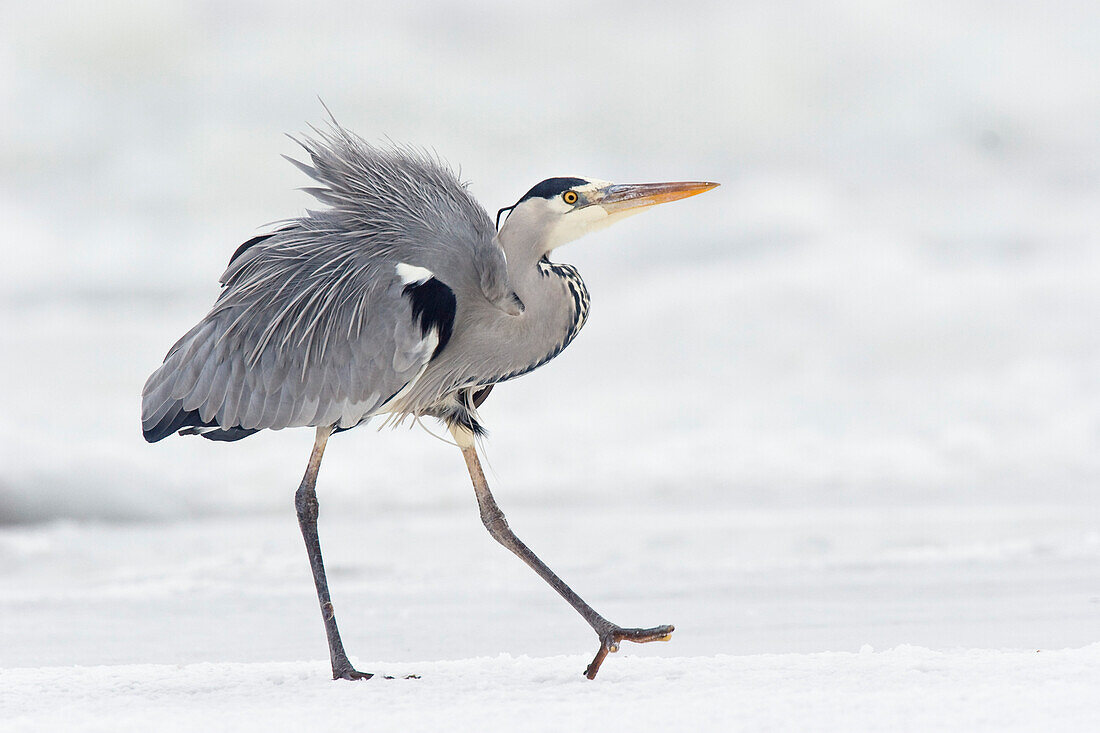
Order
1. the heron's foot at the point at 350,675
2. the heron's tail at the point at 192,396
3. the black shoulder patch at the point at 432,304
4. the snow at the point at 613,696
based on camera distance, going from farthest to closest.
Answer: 1. the heron's tail at the point at 192,396
2. the black shoulder patch at the point at 432,304
3. the heron's foot at the point at 350,675
4. the snow at the point at 613,696

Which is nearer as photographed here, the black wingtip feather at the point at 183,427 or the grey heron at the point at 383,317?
the grey heron at the point at 383,317

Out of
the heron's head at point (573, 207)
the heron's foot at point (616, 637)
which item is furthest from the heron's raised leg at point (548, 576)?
the heron's head at point (573, 207)

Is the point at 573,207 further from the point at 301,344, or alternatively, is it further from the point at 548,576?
the point at 548,576

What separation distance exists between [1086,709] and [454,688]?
1956mm

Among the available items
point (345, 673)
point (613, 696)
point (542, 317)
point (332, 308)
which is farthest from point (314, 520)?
point (613, 696)

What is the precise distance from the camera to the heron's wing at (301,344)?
169 inches

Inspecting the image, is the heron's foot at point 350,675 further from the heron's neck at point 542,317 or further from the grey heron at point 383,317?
the heron's neck at point 542,317

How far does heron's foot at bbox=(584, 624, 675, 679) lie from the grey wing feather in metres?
1.21

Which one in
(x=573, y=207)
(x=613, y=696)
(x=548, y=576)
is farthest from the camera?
(x=573, y=207)

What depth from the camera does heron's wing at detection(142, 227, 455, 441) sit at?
428 centimetres

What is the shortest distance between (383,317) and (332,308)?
0.26 metres

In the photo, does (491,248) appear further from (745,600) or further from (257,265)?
(745,600)

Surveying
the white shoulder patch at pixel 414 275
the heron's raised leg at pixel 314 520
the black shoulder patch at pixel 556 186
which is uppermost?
the black shoulder patch at pixel 556 186

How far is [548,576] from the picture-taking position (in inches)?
172
